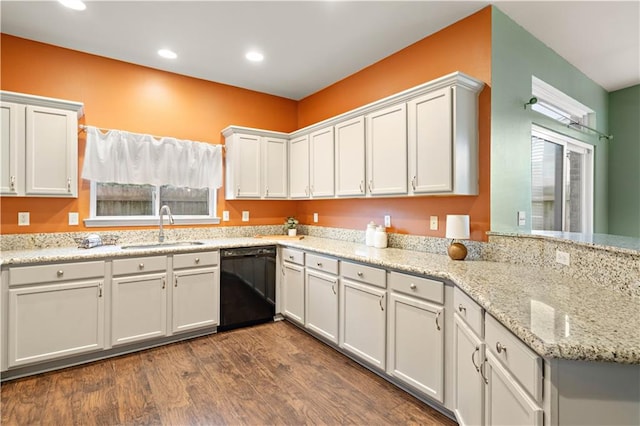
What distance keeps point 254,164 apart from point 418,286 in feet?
8.42

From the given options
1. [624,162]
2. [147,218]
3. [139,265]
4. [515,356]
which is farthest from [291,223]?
[624,162]

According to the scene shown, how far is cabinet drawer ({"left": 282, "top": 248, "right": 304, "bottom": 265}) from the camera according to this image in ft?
11.1

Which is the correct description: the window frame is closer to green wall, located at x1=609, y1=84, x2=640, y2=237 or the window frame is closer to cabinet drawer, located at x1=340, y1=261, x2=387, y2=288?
cabinet drawer, located at x1=340, y1=261, x2=387, y2=288

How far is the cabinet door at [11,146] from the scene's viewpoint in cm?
263

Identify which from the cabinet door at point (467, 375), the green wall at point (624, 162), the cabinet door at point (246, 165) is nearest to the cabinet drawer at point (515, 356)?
the cabinet door at point (467, 375)

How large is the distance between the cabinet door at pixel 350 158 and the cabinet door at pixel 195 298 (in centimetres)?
157

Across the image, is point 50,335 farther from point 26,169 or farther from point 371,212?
point 371,212

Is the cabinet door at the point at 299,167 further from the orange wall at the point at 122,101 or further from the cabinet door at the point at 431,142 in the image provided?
the cabinet door at the point at 431,142

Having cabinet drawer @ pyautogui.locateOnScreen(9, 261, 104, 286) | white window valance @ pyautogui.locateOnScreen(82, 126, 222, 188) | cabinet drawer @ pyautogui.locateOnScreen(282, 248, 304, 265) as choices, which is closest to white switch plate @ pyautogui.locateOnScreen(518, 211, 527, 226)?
cabinet drawer @ pyautogui.locateOnScreen(282, 248, 304, 265)

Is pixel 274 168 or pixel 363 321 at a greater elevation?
pixel 274 168

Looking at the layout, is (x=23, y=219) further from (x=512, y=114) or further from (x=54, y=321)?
(x=512, y=114)

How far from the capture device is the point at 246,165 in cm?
394

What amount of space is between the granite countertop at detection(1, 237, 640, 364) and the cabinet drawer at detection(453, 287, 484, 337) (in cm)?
7

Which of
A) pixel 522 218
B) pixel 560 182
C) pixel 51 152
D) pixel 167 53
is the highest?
pixel 167 53
